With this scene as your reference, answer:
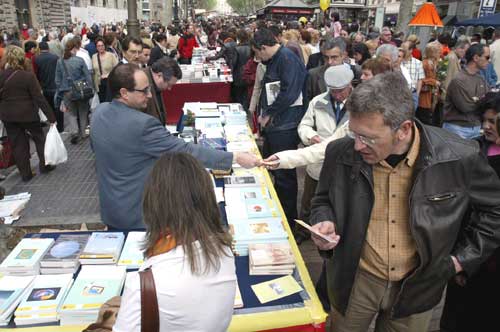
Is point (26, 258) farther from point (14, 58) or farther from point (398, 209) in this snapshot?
point (14, 58)

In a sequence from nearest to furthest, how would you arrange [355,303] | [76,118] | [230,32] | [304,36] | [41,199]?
[355,303] → [41,199] → [76,118] → [304,36] → [230,32]

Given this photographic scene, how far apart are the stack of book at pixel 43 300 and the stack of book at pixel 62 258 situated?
0.18 feet

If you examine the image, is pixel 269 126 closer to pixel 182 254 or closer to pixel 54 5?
pixel 182 254

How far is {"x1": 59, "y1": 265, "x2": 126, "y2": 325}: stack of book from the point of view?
1988 millimetres

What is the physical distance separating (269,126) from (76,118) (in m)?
4.73

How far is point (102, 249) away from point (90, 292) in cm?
36

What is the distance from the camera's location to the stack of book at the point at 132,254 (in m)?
2.39

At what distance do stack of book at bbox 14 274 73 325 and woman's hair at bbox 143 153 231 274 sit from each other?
0.95 m

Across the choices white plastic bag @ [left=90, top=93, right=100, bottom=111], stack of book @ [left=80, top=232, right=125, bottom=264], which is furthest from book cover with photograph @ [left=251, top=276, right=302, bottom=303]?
white plastic bag @ [left=90, top=93, right=100, bottom=111]

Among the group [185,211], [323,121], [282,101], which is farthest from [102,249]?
[282,101]

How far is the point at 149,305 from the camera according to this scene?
50.1 inches

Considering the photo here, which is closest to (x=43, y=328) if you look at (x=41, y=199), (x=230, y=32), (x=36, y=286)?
(x=36, y=286)

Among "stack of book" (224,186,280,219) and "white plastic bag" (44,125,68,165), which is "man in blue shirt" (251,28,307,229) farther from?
"white plastic bag" (44,125,68,165)

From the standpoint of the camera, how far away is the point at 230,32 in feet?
37.6
